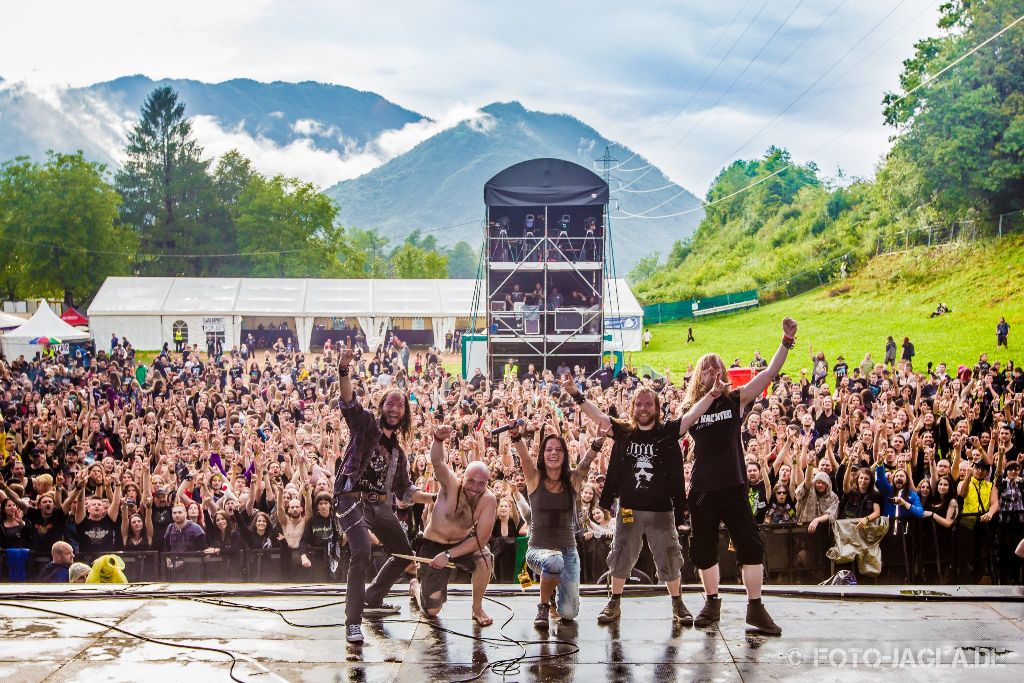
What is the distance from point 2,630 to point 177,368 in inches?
744

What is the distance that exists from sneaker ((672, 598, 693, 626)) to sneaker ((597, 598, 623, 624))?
0.34m

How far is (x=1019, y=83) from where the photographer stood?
36.1m

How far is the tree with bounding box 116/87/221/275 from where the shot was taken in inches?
2557

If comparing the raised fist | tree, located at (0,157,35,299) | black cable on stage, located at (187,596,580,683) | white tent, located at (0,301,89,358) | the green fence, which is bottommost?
black cable on stage, located at (187,596,580,683)

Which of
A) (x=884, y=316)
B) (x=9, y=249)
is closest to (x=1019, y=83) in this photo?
(x=884, y=316)

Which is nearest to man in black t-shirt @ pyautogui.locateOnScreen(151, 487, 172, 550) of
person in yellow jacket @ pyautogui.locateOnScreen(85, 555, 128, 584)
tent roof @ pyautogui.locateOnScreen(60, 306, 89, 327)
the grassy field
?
person in yellow jacket @ pyautogui.locateOnScreen(85, 555, 128, 584)

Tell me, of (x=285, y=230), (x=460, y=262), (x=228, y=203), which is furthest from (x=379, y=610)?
(x=460, y=262)

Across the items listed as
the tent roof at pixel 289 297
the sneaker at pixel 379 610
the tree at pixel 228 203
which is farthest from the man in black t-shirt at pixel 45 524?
the tree at pixel 228 203

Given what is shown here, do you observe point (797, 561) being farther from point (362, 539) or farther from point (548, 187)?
point (548, 187)

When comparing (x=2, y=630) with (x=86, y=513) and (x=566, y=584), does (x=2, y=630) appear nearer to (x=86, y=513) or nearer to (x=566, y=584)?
(x=86, y=513)

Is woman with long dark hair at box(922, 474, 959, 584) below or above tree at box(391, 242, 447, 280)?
below

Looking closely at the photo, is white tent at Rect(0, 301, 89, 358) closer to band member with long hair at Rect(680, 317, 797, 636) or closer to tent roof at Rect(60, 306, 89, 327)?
tent roof at Rect(60, 306, 89, 327)

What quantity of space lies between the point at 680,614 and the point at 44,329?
2713cm

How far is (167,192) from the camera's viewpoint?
66.9 meters
